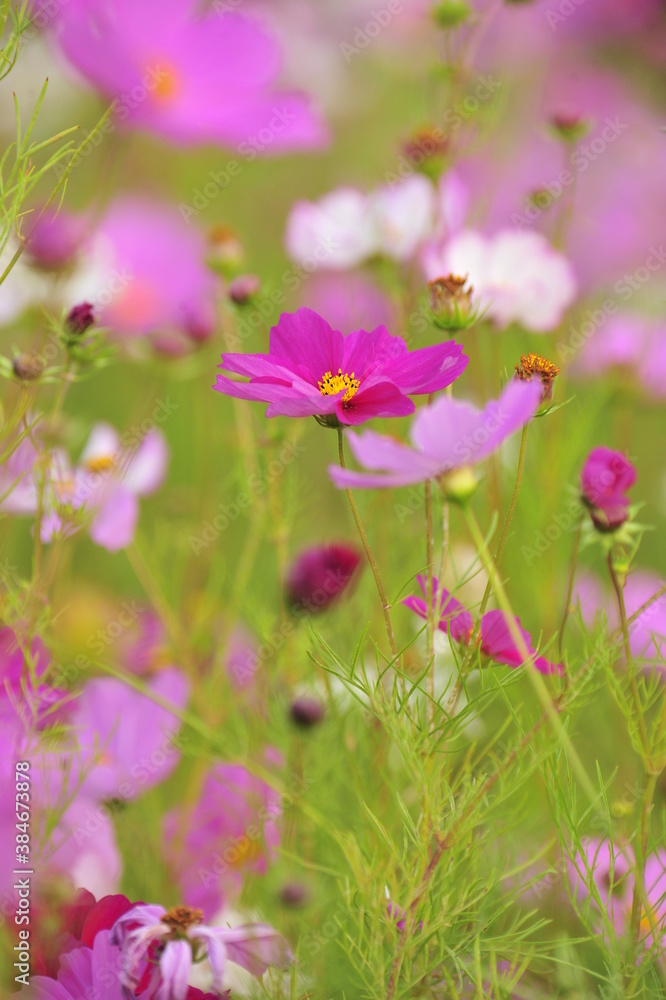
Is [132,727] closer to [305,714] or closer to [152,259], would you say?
[305,714]

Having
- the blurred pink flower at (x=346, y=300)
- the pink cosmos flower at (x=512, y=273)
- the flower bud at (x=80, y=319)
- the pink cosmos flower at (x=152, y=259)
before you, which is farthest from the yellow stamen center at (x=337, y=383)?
the pink cosmos flower at (x=152, y=259)

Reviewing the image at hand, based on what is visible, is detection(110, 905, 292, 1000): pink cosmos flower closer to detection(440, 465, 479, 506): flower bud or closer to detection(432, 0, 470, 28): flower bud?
detection(440, 465, 479, 506): flower bud

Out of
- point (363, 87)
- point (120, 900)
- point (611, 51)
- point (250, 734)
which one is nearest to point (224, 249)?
point (250, 734)

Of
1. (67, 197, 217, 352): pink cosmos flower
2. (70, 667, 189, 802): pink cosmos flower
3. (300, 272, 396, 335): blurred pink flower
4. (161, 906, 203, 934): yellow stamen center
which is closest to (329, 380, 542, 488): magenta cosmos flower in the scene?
(161, 906, 203, 934): yellow stamen center

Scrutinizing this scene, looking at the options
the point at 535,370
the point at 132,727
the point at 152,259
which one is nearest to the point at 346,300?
the point at 152,259

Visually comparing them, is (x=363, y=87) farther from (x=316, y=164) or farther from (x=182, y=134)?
(x=182, y=134)

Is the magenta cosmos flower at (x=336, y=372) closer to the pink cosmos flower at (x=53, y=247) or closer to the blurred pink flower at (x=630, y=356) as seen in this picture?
the pink cosmos flower at (x=53, y=247)
